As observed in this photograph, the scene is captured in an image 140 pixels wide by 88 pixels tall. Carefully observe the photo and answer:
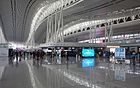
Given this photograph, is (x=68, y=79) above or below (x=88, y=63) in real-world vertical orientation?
above

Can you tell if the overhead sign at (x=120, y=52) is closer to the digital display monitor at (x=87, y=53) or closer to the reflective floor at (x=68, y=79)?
the reflective floor at (x=68, y=79)

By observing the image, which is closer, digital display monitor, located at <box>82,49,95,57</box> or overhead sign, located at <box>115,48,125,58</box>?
overhead sign, located at <box>115,48,125,58</box>

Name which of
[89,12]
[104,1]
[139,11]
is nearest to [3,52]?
[89,12]

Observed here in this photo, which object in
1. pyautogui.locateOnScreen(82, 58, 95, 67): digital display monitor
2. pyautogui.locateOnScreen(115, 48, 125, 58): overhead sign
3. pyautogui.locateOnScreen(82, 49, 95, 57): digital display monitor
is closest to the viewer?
pyautogui.locateOnScreen(82, 58, 95, 67): digital display monitor

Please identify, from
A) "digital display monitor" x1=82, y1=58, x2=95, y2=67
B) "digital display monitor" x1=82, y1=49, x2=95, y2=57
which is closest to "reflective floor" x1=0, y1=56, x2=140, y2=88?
"digital display monitor" x1=82, y1=58, x2=95, y2=67

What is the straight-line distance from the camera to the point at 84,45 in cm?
3988

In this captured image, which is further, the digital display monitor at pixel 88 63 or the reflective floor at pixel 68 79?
the digital display monitor at pixel 88 63

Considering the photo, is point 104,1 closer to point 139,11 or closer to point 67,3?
point 67,3

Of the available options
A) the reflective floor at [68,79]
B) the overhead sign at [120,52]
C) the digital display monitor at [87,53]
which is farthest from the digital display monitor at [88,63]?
the digital display monitor at [87,53]

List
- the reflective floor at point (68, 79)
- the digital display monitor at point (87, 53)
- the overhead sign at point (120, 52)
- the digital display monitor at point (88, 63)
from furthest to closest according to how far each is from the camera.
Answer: the digital display monitor at point (87, 53), the overhead sign at point (120, 52), the digital display monitor at point (88, 63), the reflective floor at point (68, 79)

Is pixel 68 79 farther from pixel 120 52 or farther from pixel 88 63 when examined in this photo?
pixel 120 52

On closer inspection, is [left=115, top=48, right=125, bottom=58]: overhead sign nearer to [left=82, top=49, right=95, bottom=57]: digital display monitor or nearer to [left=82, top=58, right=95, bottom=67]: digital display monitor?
[left=82, top=58, right=95, bottom=67]: digital display monitor

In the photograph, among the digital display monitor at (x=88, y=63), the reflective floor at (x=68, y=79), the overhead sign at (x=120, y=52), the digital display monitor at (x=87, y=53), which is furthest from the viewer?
the digital display monitor at (x=87, y=53)

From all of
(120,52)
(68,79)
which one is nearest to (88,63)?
(120,52)
